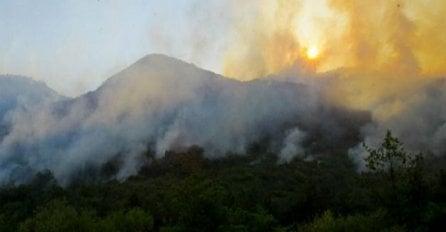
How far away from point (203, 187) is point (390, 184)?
68.5ft

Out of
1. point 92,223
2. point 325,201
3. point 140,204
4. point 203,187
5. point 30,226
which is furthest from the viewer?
point 140,204

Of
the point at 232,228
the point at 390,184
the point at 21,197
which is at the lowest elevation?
the point at 232,228

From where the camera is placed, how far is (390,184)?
70.5 metres

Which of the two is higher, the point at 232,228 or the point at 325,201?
the point at 325,201

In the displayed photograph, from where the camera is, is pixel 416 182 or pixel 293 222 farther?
pixel 293 222

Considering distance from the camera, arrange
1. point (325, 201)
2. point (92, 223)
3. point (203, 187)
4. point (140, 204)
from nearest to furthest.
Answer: point (203, 187)
point (92, 223)
point (325, 201)
point (140, 204)

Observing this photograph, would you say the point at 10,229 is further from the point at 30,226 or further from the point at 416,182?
the point at 416,182

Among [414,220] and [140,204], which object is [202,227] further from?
[140,204]

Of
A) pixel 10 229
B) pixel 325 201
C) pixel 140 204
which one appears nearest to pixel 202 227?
pixel 325 201

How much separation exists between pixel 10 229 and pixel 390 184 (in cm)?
5097

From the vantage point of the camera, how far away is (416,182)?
70.8 m

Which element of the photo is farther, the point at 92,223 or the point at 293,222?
the point at 293,222

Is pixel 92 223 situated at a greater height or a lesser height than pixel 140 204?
lesser

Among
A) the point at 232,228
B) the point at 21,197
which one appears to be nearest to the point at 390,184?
the point at 232,228
